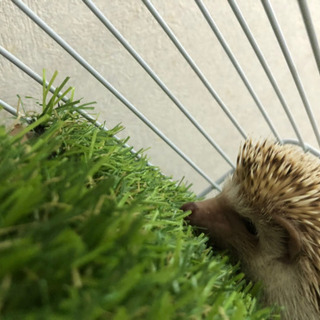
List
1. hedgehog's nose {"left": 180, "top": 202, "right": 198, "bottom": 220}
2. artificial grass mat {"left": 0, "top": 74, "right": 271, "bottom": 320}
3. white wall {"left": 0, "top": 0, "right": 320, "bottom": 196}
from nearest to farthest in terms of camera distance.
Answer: artificial grass mat {"left": 0, "top": 74, "right": 271, "bottom": 320} < hedgehog's nose {"left": 180, "top": 202, "right": 198, "bottom": 220} < white wall {"left": 0, "top": 0, "right": 320, "bottom": 196}

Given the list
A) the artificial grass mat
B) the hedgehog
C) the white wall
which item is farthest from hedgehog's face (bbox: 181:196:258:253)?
the white wall

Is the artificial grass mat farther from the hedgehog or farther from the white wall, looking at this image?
the white wall

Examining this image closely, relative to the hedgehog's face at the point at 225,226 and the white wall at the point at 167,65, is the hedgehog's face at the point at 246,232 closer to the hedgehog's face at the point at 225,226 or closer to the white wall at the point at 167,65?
the hedgehog's face at the point at 225,226

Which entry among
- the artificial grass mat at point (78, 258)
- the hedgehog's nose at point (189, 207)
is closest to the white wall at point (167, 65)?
the hedgehog's nose at point (189, 207)

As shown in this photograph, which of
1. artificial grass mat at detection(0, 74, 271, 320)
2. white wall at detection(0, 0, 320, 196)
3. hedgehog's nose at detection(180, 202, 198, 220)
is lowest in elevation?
artificial grass mat at detection(0, 74, 271, 320)

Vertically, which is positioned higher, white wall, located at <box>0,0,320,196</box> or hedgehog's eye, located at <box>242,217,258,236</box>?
white wall, located at <box>0,0,320,196</box>

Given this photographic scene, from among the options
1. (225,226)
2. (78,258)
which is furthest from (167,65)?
(78,258)

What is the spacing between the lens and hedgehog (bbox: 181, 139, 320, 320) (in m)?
0.59

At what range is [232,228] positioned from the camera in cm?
66

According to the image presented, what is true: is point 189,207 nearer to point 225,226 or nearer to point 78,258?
point 225,226

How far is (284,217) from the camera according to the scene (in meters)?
0.60

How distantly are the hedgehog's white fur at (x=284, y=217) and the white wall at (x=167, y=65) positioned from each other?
1.49 feet

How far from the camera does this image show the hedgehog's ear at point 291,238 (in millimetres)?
585

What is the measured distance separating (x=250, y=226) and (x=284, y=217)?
0.08 meters
